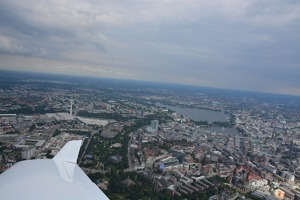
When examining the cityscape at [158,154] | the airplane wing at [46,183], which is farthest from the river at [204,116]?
the airplane wing at [46,183]

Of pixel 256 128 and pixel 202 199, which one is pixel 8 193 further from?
pixel 256 128

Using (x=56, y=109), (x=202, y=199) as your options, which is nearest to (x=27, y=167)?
(x=202, y=199)

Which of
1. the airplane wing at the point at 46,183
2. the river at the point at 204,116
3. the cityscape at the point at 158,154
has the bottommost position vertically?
the river at the point at 204,116

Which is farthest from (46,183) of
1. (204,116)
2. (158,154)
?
(204,116)

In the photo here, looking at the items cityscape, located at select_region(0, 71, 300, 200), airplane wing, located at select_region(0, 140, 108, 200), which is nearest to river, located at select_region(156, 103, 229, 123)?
cityscape, located at select_region(0, 71, 300, 200)

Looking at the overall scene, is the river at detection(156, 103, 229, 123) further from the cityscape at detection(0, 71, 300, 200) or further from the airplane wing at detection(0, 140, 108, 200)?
the airplane wing at detection(0, 140, 108, 200)

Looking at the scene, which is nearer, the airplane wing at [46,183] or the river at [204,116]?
the airplane wing at [46,183]

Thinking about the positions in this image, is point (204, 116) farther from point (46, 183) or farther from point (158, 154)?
point (46, 183)

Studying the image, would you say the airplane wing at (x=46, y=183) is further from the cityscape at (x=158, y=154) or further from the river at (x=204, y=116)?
the river at (x=204, y=116)

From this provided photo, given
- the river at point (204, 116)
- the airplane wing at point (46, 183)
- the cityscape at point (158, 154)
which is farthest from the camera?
the river at point (204, 116)

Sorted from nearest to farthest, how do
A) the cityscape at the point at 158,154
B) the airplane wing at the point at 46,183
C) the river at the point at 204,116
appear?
the airplane wing at the point at 46,183 → the cityscape at the point at 158,154 → the river at the point at 204,116
